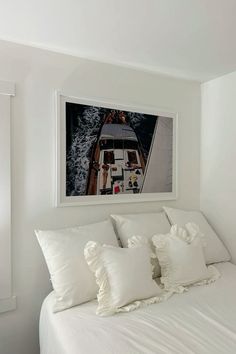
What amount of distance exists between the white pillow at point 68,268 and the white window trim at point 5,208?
0.22m

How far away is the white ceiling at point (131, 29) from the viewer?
4.99ft

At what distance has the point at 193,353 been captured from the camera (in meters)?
1.21

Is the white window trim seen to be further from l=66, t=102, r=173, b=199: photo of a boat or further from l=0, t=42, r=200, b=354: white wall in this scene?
l=66, t=102, r=173, b=199: photo of a boat

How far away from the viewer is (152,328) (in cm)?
141

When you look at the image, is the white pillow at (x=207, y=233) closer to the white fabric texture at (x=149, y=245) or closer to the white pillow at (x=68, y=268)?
the white fabric texture at (x=149, y=245)

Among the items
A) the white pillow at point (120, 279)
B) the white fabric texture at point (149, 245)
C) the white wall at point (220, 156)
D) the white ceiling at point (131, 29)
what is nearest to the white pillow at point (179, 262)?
the white fabric texture at point (149, 245)

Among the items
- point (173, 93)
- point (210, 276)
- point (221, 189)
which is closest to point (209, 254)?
point (210, 276)

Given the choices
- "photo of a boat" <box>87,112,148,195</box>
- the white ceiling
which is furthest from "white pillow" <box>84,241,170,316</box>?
the white ceiling

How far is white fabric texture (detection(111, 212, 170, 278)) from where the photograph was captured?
207 centimetres

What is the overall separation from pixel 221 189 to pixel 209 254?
630 mm

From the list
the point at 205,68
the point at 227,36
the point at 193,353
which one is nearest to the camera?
the point at 193,353

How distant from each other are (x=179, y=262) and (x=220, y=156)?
3.82 feet

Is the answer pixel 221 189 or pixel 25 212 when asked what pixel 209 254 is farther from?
pixel 25 212

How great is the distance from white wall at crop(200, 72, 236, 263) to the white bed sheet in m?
0.91
